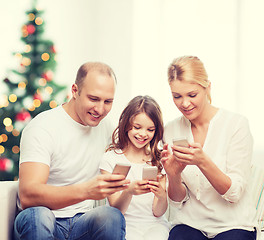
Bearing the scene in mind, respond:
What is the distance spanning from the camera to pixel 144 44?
188 inches

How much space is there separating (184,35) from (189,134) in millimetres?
2657

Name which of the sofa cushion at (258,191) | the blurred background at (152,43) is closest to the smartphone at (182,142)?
the sofa cushion at (258,191)

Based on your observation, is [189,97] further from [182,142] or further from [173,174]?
[173,174]

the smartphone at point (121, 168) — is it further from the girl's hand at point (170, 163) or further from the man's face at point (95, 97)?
the man's face at point (95, 97)

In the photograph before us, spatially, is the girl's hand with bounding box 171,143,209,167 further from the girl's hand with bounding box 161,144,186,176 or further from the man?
the man

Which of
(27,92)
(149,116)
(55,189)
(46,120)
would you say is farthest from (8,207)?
(27,92)

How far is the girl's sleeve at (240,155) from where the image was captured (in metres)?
1.98

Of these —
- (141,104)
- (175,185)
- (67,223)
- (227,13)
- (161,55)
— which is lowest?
(67,223)

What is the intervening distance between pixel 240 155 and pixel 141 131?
1.90 ft

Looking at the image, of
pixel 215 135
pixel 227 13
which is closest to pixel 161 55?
pixel 227 13

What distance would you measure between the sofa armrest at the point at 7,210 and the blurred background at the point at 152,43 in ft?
6.63

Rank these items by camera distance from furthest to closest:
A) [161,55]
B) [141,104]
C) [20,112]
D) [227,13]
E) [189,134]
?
[161,55] → [227,13] → [20,112] → [141,104] → [189,134]

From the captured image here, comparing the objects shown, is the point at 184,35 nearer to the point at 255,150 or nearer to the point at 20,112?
the point at 255,150

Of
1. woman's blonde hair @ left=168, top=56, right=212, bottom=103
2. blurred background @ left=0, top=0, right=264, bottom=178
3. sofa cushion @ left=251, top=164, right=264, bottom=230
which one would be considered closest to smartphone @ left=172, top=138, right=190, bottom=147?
woman's blonde hair @ left=168, top=56, right=212, bottom=103
